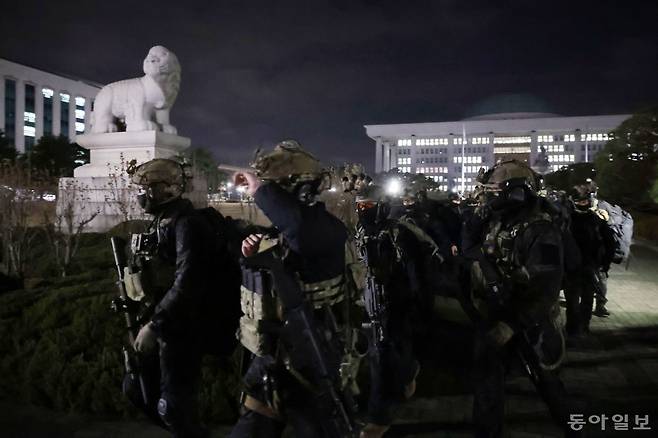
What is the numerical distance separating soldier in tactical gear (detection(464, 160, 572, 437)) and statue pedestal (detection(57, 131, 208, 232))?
11.3m

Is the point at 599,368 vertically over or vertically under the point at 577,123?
under

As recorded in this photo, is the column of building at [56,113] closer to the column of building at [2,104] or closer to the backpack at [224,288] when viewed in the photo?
the column of building at [2,104]

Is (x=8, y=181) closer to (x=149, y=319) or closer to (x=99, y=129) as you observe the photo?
(x=99, y=129)

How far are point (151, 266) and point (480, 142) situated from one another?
368 feet

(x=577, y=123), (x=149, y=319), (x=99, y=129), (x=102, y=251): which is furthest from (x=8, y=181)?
Answer: (x=577, y=123)

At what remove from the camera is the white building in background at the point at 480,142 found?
103875 mm

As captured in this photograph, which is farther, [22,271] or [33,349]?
[22,271]

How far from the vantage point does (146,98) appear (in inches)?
627

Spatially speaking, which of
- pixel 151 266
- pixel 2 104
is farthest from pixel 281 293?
pixel 2 104

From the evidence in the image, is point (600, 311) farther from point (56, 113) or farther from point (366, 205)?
point (56, 113)

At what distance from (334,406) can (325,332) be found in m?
0.36

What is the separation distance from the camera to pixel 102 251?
12.2m

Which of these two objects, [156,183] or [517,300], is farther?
[156,183]

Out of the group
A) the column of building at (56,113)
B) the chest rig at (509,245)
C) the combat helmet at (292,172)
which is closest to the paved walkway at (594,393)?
the chest rig at (509,245)
